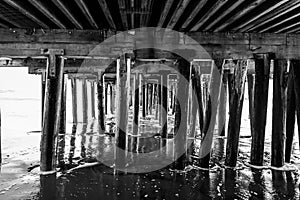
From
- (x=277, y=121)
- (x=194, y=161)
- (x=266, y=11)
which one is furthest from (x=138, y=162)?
(x=266, y=11)

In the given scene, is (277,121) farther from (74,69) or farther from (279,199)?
(74,69)

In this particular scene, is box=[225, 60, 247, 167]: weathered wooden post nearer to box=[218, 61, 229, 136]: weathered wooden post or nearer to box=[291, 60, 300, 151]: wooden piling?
box=[291, 60, 300, 151]: wooden piling

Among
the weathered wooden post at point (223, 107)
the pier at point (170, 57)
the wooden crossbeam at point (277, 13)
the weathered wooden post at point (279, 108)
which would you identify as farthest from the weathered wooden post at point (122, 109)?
the weathered wooden post at point (223, 107)

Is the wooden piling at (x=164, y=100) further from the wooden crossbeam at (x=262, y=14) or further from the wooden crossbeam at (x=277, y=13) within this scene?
the wooden crossbeam at (x=277, y=13)

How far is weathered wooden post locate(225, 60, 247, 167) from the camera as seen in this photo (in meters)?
6.09

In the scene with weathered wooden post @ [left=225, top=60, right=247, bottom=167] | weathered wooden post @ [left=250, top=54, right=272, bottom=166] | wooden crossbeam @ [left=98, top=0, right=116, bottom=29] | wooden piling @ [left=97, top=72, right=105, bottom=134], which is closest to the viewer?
wooden crossbeam @ [left=98, top=0, right=116, bottom=29]

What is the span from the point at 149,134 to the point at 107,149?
9.94ft

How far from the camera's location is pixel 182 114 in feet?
20.2

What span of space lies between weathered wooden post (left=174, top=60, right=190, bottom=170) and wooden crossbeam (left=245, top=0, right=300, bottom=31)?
145 centimetres

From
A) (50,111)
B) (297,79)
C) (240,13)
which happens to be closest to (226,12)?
(240,13)

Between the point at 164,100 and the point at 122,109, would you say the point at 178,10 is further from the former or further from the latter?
the point at 164,100

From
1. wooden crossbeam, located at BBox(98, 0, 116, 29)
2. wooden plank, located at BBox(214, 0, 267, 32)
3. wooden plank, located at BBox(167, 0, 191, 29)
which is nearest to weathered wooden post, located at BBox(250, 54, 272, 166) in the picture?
wooden plank, located at BBox(214, 0, 267, 32)

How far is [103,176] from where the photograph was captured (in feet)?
19.6

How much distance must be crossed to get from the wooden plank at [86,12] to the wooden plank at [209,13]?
175 centimetres
